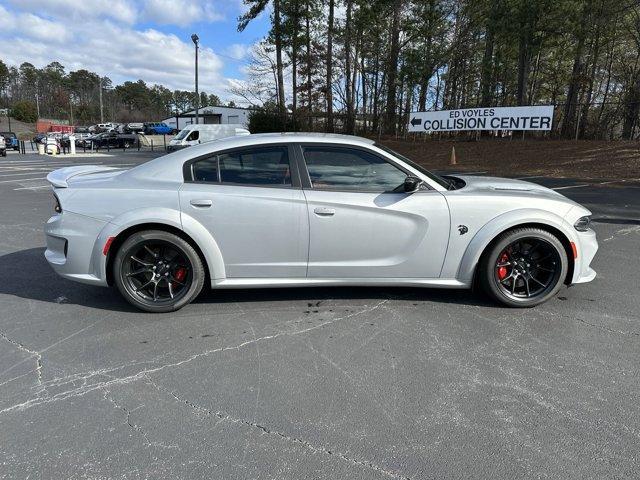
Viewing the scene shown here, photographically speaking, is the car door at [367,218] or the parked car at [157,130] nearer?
the car door at [367,218]

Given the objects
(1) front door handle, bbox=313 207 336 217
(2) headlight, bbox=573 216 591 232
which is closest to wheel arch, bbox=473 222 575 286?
(2) headlight, bbox=573 216 591 232

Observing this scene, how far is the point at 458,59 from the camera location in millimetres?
28750

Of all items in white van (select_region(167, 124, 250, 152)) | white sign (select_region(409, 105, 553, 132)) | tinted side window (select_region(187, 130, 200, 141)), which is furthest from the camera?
tinted side window (select_region(187, 130, 200, 141))

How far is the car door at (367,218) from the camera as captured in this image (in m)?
3.73

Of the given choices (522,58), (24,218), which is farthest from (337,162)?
(522,58)

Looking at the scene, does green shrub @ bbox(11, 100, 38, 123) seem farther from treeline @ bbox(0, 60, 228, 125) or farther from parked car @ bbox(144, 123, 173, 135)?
parked car @ bbox(144, 123, 173, 135)

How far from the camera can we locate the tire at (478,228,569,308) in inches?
149

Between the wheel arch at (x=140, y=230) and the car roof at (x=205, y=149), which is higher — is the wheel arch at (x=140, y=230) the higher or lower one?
the lower one

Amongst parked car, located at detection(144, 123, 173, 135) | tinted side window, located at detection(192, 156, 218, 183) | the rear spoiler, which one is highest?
parked car, located at detection(144, 123, 173, 135)

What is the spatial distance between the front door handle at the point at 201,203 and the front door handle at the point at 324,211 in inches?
34.8

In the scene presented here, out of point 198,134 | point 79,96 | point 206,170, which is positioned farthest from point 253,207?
point 79,96

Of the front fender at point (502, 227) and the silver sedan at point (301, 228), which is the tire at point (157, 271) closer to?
the silver sedan at point (301, 228)

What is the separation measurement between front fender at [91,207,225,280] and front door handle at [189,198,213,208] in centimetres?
12

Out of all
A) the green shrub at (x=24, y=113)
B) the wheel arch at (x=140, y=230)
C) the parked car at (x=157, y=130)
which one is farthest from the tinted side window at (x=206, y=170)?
the green shrub at (x=24, y=113)
